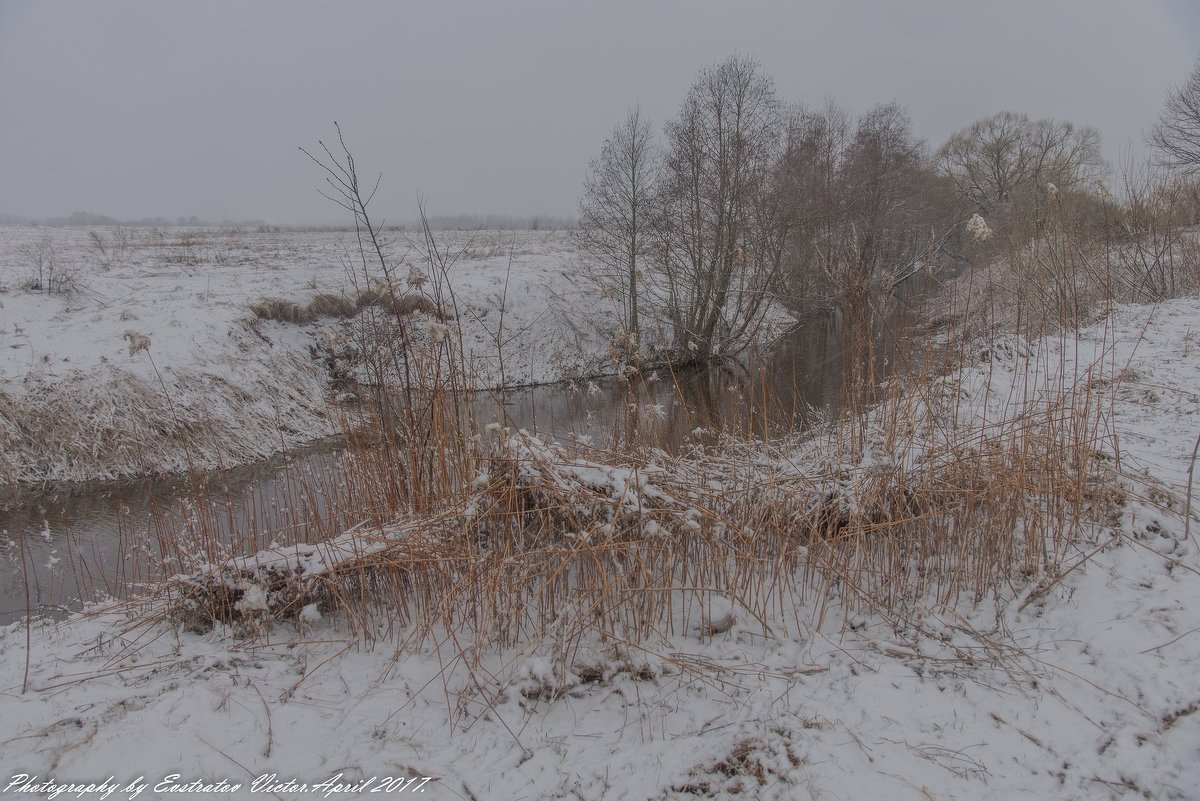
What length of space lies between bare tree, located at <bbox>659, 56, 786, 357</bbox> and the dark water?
88.1 inches

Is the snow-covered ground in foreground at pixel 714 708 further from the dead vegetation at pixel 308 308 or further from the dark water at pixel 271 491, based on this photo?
the dead vegetation at pixel 308 308

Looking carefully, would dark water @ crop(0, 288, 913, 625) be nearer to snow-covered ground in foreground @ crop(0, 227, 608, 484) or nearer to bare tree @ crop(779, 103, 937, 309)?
snow-covered ground in foreground @ crop(0, 227, 608, 484)

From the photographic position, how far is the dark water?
3.69 metres

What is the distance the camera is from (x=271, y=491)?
23.7 feet

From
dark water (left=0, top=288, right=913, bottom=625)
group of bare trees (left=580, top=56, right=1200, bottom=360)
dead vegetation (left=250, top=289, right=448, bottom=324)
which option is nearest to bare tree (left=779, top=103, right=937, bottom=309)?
group of bare trees (left=580, top=56, right=1200, bottom=360)

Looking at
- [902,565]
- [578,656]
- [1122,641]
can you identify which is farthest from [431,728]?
[1122,641]

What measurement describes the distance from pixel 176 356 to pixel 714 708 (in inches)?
417

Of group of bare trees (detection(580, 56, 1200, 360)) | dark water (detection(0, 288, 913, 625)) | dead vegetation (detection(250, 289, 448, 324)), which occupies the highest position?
group of bare trees (detection(580, 56, 1200, 360))

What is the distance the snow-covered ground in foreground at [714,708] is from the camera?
72.0 inches

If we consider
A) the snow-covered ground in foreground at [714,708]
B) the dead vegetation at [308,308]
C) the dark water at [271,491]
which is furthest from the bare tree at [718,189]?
the snow-covered ground in foreground at [714,708]

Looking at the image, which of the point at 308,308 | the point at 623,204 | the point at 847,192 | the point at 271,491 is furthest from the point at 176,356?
the point at 847,192

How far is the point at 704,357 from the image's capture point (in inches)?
557

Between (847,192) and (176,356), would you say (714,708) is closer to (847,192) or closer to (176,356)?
(176,356)

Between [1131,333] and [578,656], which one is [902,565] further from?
[1131,333]
